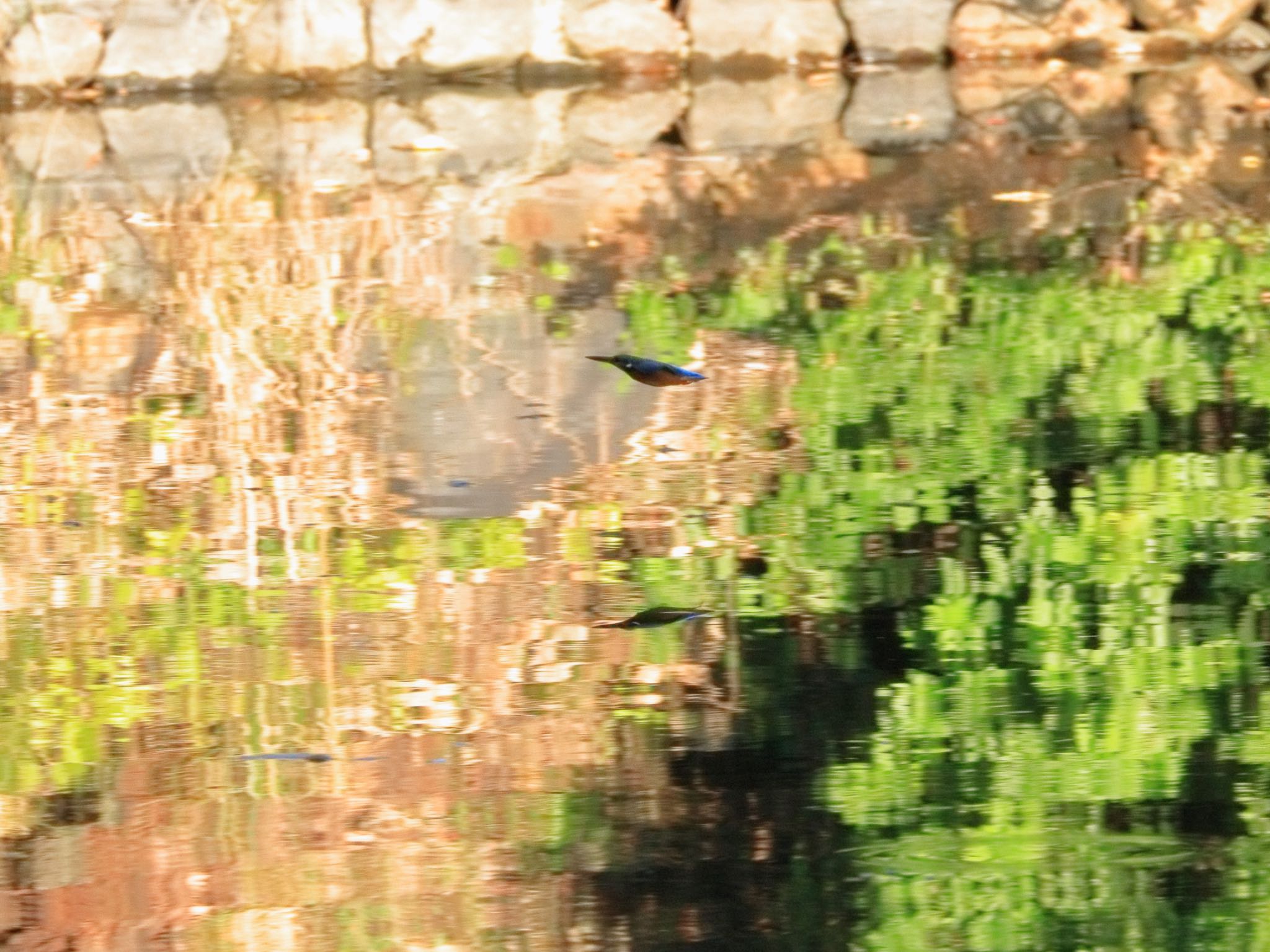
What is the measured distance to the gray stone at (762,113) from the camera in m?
11.2

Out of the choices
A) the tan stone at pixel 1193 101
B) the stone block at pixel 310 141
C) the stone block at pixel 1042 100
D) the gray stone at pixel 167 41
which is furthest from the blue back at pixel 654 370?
the gray stone at pixel 167 41

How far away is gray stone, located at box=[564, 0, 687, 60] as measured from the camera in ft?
46.8

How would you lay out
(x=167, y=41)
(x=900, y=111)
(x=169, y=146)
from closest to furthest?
1. (x=169, y=146)
2. (x=900, y=111)
3. (x=167, y=41)

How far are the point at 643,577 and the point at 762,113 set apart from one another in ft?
26.1

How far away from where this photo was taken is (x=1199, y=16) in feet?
47.0

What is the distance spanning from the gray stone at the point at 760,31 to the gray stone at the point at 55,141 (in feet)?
12.3

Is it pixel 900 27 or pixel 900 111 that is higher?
pixel 900 27

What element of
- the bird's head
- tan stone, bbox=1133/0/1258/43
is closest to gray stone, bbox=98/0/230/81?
tan stone, bbox=1133/0/1258/43

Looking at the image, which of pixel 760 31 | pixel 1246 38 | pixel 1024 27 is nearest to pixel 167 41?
pixel 760 31

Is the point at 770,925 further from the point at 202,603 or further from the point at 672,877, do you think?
the point at 202,603

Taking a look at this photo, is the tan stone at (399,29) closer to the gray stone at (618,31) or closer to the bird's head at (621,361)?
the gray stone at (618,31)

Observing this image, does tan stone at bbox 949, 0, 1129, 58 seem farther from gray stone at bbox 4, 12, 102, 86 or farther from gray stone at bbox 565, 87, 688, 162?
gray stone at bbox 4, 12, 102, 86

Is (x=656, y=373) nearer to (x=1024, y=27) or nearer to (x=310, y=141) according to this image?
(x=310, y=141)

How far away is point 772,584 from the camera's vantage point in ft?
15.3
